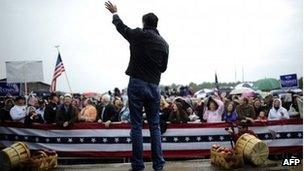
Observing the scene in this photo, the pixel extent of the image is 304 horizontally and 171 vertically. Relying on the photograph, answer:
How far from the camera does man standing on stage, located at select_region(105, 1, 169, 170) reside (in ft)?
17.5

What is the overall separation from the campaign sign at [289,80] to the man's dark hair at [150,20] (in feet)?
44.0

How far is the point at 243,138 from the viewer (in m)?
6.69

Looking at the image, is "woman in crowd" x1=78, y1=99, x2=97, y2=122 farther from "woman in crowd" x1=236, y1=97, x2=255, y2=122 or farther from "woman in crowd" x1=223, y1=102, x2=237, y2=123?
"woman in crowd" x1=236, y1=97, x2=255, y2=122

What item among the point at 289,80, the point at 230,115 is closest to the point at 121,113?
the point at 230,115

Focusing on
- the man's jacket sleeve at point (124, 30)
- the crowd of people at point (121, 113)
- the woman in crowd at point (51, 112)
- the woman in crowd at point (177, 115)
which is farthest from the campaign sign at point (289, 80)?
the man's jacket sleeve at point (124, 30)

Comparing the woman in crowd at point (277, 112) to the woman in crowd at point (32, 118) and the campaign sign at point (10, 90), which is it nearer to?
the woman in crowd at point (32, 118)

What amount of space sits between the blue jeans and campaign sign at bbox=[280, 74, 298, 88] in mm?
13401

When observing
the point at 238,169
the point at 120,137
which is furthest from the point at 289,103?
the point at 238,169

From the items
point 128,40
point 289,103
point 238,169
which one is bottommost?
point 238,169

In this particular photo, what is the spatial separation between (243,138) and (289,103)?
6620 millimetres

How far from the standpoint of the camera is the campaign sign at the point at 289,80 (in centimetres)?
1775

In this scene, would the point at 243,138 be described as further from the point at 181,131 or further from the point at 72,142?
the point at 72,142

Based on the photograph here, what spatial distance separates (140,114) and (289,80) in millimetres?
13612

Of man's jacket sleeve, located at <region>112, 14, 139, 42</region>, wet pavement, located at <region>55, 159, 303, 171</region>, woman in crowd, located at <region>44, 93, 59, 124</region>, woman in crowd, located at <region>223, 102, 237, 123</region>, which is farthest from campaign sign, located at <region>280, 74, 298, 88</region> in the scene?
man's jacket sleeve, located at <region>112, 14, 139, 42</region>
